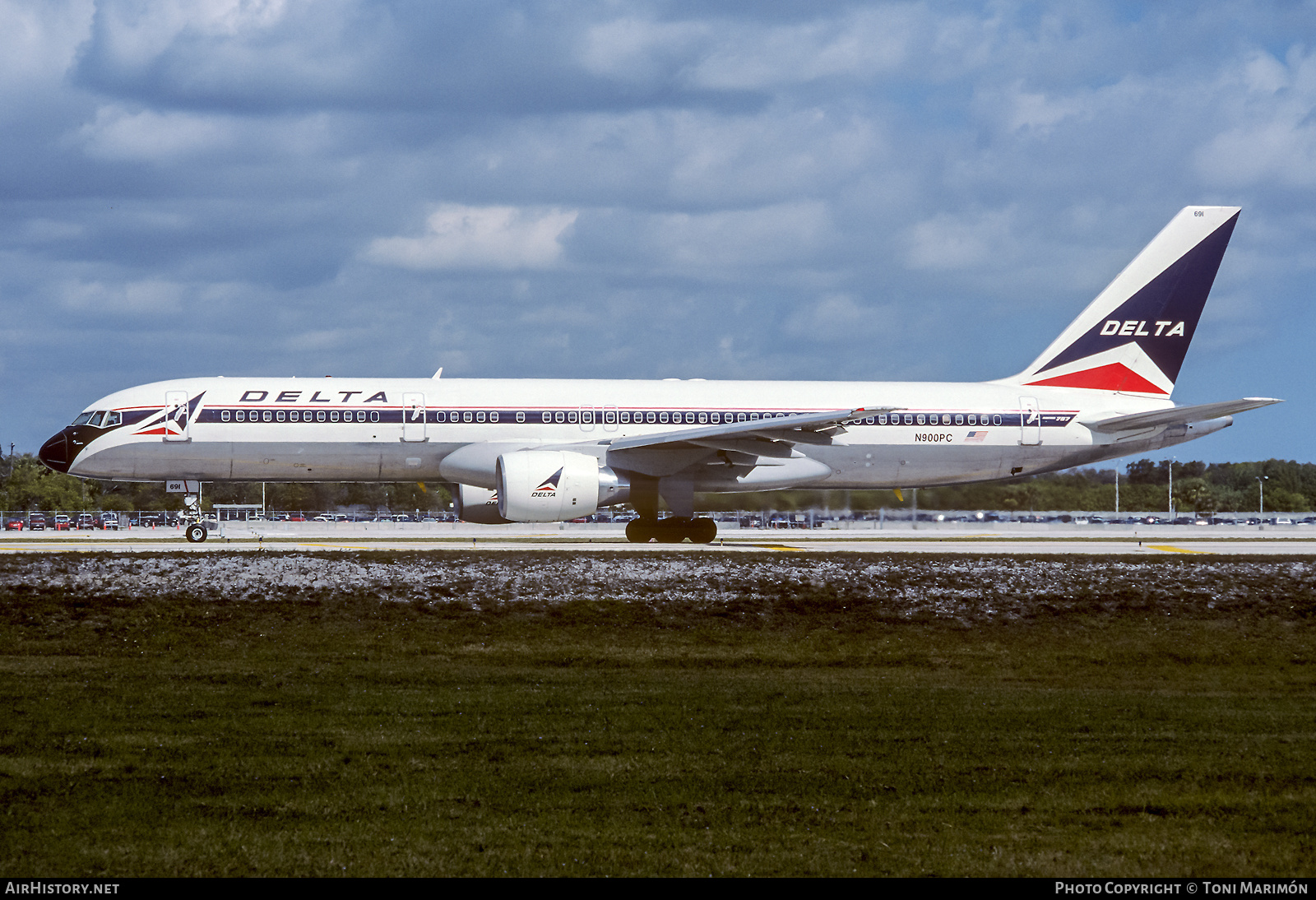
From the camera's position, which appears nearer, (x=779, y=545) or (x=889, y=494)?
(x=779, y=545)

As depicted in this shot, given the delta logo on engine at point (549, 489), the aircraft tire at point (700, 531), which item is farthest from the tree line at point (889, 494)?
the delta logo on engine at point (549, 489)

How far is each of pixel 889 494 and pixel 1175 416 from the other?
30.7 feet

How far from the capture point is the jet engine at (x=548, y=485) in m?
28.0

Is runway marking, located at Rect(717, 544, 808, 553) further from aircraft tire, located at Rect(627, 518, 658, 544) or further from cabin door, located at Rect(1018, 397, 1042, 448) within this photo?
cabin door, located at Rect(1018, 397, 1042, 448)

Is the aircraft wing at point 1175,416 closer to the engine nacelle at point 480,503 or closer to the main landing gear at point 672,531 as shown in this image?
the main landing gear at point 672,531

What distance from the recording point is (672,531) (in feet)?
106

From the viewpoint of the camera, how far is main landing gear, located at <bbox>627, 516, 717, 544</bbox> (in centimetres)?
3219

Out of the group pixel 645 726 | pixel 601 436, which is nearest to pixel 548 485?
pixel 601 436

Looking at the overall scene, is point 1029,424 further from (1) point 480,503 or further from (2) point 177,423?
(2) point 177,423

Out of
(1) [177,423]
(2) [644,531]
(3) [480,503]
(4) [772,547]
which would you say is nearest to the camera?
(1) [177,423]

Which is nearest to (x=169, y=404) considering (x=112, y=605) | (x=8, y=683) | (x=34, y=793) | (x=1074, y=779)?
(x=112, y=605)

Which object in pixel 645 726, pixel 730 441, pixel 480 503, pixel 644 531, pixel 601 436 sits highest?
pixel 601 436

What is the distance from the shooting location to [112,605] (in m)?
19.2

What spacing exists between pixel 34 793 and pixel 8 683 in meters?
5.40
